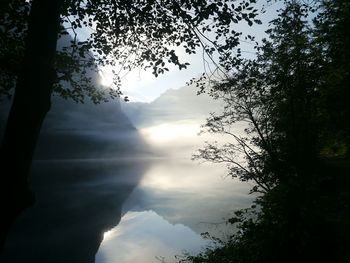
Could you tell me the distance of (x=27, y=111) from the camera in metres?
3.90

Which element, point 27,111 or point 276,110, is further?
point 276,110

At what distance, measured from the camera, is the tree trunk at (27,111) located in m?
3.77

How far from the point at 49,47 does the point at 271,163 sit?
1733cm


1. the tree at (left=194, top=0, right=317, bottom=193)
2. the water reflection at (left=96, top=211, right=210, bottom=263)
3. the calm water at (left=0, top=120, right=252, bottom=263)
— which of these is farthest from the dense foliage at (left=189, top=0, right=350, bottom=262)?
the water reflection at (left=96, top=211, right=210, bottom=263)

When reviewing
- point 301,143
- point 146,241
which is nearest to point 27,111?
point 301,143

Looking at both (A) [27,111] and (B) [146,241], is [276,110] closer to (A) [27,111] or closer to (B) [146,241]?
(A) [27,111]

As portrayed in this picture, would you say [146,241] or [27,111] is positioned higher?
[27,111]

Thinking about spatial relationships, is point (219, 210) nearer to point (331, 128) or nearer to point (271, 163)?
point (271, 163)

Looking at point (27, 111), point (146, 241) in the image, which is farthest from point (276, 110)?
point (146, 241)

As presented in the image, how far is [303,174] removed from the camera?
11.2 m

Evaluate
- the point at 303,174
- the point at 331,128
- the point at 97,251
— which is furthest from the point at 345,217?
the point at 97,251

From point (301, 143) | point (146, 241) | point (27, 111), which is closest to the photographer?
point (27, 111)

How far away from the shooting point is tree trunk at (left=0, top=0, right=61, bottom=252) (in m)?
3.77

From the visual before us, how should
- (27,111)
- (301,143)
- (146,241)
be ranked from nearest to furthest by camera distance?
(27,111) < (301,143) < (146,241)
